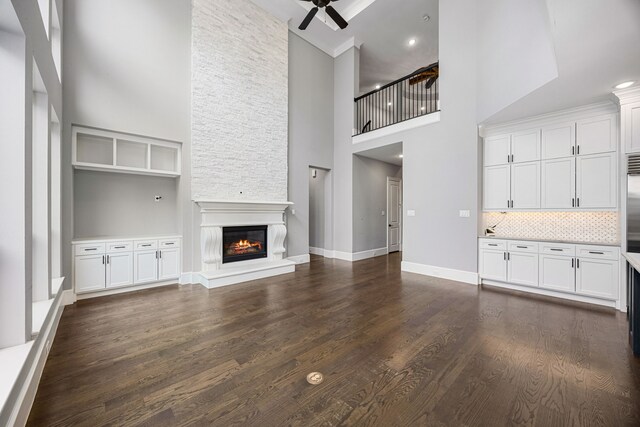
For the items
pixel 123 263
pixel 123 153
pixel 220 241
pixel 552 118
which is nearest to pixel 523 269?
pixel 552 118

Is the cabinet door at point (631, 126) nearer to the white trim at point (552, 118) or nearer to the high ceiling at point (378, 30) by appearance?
the white trim at point (552, 118)

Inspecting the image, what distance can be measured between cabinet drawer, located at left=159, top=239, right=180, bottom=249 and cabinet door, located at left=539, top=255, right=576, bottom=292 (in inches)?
231

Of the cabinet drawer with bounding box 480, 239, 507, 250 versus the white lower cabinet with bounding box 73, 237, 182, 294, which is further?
the cabinet drawer with bounding box 480, 239, 507, 250

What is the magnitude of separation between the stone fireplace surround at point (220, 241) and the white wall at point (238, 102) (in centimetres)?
27

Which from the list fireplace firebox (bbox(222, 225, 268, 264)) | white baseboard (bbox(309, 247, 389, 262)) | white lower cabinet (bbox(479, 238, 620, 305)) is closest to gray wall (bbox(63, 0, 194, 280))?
fireplace firebox (bbox(222, 225, 268, 264))

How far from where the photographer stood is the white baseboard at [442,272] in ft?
14.4

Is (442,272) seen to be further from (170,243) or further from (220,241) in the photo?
(170,243)

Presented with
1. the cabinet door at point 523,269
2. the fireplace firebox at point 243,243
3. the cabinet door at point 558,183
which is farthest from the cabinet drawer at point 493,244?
the fireplace firebox at point 243,243

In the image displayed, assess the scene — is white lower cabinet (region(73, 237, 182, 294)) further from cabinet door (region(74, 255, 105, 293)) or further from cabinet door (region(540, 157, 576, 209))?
cabinet door (region(540, 157, 576, 209))

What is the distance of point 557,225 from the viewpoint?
398cm

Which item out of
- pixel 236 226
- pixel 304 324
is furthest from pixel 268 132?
pixel 304 324

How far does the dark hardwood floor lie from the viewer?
1549 millimetres

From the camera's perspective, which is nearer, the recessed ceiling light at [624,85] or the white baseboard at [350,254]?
the recessed ceiling light at [624,85]

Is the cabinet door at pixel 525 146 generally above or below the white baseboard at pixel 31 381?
above
